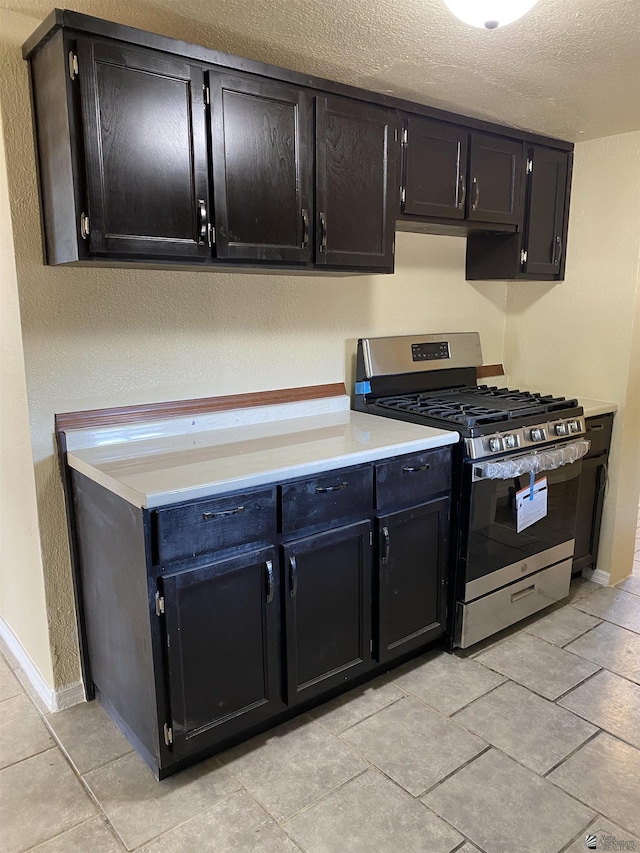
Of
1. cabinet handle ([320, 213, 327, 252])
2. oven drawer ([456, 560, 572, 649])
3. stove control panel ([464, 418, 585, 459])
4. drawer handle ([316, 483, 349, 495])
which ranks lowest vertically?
oven drawer ([456, 560, 572, 649])

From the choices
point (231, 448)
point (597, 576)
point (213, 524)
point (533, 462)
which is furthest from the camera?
point (597, 576)

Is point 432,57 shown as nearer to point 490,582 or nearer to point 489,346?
point 489,346

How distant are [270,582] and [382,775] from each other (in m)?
0.70

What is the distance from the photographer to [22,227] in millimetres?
1966

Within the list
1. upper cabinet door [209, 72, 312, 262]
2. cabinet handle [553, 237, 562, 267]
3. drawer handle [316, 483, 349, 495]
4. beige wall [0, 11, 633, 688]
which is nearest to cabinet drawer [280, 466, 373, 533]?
drawer handle [316, 483, 349, 495]

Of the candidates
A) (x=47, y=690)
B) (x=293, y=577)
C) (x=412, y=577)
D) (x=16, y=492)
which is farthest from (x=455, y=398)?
(x=47, y=690)

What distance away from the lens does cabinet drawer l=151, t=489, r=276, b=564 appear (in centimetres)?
172

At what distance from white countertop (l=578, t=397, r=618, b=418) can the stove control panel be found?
17 centimetres

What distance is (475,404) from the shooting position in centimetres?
288

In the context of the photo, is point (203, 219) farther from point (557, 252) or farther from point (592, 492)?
point (592, 492)

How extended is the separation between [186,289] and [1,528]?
130cm

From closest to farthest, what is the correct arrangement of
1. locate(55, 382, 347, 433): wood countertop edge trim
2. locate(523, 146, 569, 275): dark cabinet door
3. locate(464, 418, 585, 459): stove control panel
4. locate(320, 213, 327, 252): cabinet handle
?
locate(55, 382, 347, 433): wood countertop edge trim < locate(320, 213, 327, 252): cabinet handle < locate(464, 418, 585, 459): stove control panel < locate(523, 146, 569, 275): dark cabinet door

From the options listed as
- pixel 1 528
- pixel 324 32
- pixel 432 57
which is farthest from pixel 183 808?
pixel 432 57

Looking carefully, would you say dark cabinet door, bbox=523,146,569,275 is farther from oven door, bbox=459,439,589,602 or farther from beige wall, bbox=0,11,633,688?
oven door, bbox=459,439,589,602
